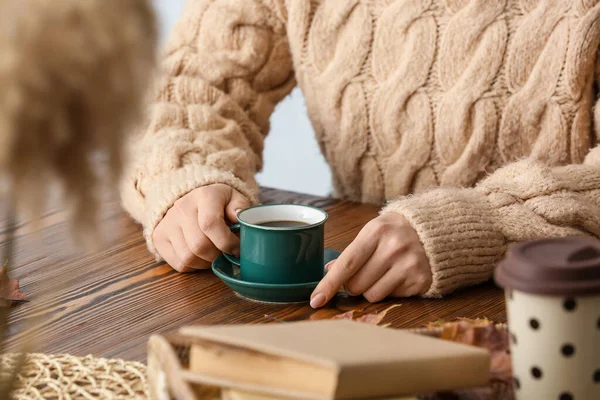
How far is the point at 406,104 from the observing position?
141 centimetres

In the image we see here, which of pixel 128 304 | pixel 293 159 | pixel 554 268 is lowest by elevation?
pixel 293 159

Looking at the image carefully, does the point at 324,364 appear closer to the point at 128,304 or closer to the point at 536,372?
the point at 536,372

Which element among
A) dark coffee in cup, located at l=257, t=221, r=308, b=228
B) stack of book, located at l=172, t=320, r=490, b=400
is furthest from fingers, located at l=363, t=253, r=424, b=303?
stack of book, located at l=172, t=320, r=490, b=400

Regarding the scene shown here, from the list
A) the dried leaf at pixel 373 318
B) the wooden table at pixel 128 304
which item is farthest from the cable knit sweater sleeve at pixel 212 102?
the dried leaf at pixel 373 318

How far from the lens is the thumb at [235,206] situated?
1.07 m

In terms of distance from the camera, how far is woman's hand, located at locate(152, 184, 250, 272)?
1.03 m

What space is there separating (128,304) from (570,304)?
58 cm

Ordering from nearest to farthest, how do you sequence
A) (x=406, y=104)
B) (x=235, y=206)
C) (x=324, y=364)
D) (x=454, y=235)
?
(x=324, y=364) < (x=454, y=235) < (x=235, y=206) < (x=406, y=104)

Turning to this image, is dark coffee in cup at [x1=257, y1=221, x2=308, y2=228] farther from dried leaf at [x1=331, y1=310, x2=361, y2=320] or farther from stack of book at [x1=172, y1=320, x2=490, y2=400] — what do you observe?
stack of book at [x1=172, y1=320, x2=490, y2=400]

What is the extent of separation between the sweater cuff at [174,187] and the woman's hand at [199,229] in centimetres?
1

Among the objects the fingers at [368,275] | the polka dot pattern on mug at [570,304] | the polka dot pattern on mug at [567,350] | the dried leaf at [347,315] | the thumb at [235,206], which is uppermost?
the polka dot pattern on mug at [570,304]

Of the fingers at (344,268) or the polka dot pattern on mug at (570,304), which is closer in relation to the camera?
the polka dot pattern on mug at (570,304)

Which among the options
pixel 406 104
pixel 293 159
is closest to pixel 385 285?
pixel 406 104

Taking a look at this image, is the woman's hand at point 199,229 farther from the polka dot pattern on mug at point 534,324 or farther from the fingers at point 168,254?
the polka dot pattern on mug at point 534,324
